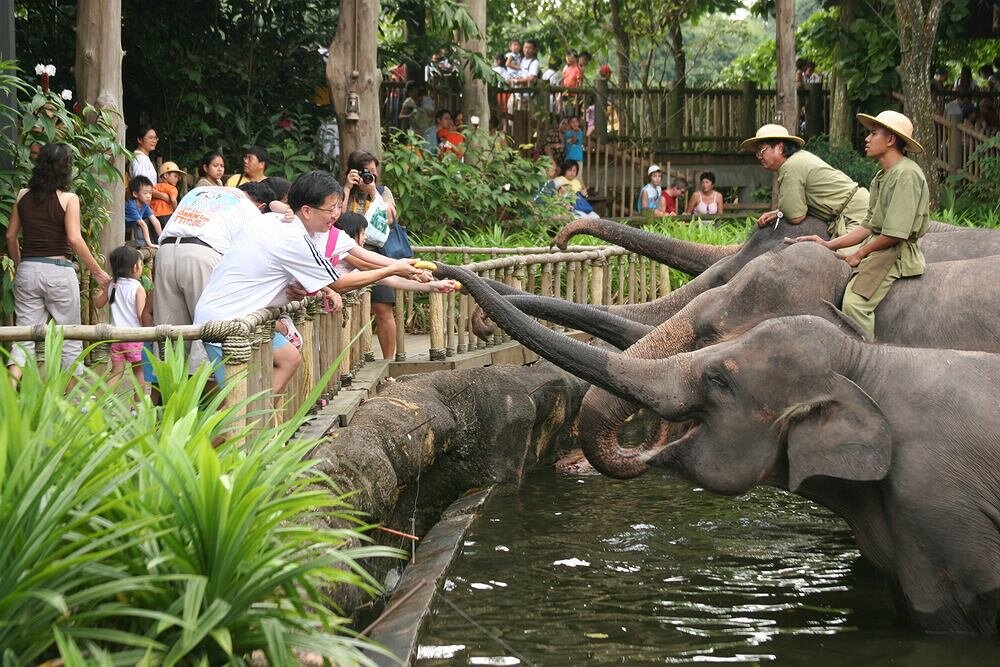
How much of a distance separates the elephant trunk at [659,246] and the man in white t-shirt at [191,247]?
2610mm

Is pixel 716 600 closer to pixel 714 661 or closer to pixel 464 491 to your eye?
pixel 714 661

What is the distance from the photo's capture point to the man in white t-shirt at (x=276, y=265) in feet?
21.9

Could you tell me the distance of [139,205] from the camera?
1173cm

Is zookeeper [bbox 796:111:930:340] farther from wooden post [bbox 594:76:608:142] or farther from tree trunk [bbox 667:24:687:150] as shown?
tree trunk [bbox 667:24:687:150]

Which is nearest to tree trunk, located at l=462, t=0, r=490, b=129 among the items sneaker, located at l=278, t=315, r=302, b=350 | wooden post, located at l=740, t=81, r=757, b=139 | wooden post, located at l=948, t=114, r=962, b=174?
wooden post, located at l=740, t=81, r=757, b=139

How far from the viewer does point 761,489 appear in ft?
31.8

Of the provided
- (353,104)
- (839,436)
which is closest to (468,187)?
(353,104)

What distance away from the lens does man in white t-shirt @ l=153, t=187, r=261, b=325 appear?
7.79m

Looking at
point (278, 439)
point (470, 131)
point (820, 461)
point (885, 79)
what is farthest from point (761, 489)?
point (885, 79)

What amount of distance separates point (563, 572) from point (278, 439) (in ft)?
11.5

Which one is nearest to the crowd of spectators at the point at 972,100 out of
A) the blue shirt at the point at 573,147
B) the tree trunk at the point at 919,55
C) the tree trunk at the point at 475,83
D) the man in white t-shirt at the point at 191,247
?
the tree trunk at the point at 919,55

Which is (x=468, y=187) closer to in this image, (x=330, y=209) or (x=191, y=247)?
(x=191, y=247)

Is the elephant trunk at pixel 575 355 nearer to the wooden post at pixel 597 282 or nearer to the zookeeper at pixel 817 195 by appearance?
the zookeeper at pixel 817 195

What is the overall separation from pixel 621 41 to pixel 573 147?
192 inches
